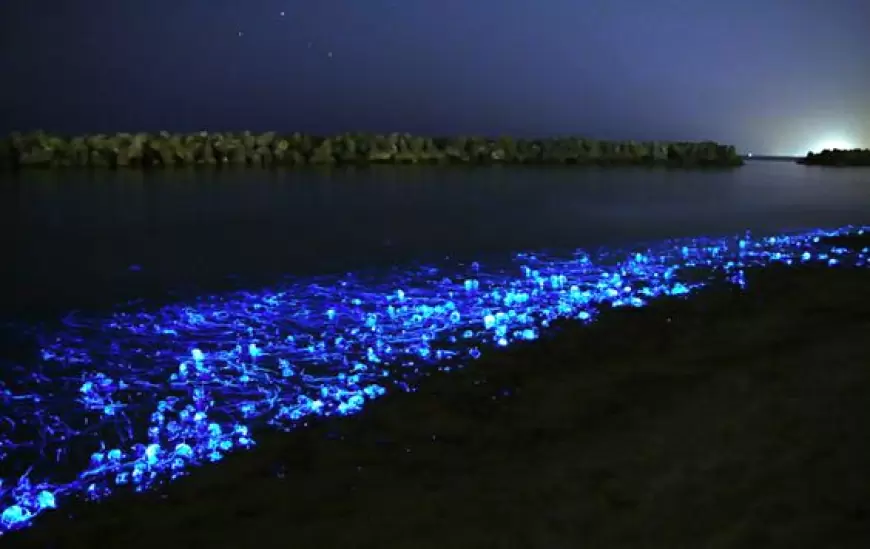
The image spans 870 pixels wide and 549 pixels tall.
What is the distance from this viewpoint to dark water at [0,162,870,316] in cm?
716

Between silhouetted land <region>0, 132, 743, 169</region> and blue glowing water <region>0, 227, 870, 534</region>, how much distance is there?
15698 millimetres

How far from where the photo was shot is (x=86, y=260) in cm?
762

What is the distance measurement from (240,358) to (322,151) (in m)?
21.4

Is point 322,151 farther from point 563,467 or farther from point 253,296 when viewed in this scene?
point 563,467

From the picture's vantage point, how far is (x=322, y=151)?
25328 millimetres

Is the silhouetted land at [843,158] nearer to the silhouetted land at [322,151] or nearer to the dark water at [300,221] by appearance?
the silhouetted land at [322,151]

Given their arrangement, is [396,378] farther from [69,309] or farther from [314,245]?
[314,245]

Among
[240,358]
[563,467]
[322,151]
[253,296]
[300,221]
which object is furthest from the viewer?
[322,151]

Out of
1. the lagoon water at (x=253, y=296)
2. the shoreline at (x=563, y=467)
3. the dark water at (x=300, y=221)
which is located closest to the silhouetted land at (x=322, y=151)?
the dark water at (x=300, y=221)

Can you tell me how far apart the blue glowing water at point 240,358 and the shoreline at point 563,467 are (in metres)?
0.22

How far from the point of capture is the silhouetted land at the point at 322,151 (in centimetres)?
1994

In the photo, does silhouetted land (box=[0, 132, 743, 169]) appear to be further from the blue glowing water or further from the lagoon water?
the blue glowing water

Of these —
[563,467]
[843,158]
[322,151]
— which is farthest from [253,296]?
[843,158]

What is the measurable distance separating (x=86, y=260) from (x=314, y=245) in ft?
8.20
